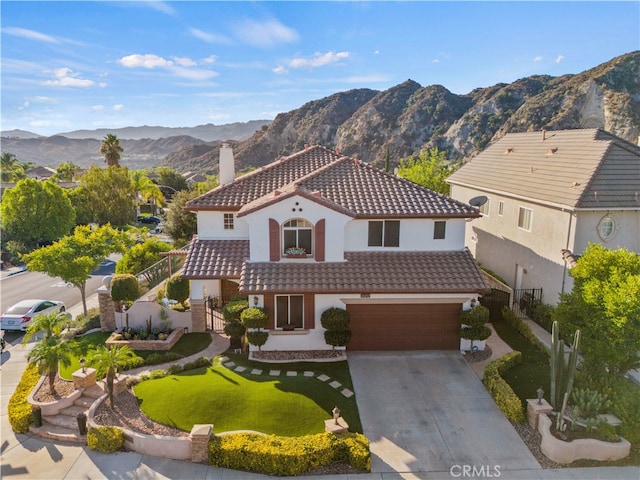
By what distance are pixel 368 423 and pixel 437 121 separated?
11045cm

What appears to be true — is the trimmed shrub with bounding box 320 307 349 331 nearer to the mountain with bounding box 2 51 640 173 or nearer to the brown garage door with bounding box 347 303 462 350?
the brown garage door with bounding box 347 303 462 350

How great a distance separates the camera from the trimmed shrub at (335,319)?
58.5 ft

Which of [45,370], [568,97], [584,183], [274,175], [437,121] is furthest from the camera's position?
[437,121]

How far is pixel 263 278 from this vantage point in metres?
18.0

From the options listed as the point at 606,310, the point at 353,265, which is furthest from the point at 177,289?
the point at 606,310

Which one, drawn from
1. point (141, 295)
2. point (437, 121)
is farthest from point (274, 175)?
point (437, 121)

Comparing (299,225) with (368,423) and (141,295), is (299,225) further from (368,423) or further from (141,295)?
(141,295)

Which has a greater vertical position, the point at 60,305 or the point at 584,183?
the point at 584,183

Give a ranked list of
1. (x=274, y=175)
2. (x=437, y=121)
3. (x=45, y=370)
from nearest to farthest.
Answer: (x=45, y=370) → (x=274, y=175) → (x=437, y=121)

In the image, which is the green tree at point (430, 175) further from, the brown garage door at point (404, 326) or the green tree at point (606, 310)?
the green tree at point (606, 310)

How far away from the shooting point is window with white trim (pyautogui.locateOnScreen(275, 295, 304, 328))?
1841 centimetres

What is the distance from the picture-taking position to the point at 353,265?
62.2 feet

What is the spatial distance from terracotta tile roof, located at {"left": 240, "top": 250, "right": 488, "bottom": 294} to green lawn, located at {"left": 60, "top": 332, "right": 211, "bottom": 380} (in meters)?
4.11

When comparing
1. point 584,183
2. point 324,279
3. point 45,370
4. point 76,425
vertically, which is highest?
point 584,183
